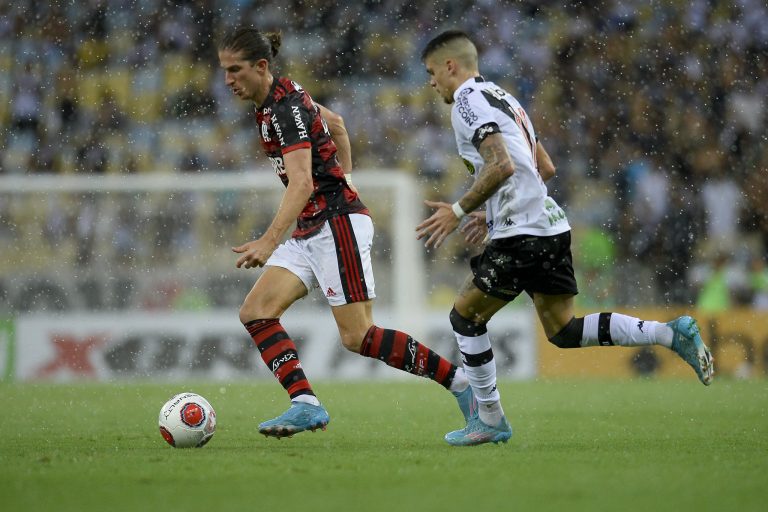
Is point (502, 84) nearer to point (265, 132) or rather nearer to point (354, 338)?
point (265, 132)

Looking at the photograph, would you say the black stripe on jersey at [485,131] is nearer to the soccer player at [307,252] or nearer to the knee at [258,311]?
the soccer player at [307,252]

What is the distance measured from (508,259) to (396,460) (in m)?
1.23

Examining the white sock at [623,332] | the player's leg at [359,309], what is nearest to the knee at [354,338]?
the player's leg at [359,309]

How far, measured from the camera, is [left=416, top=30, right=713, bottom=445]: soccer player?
19.9 ft

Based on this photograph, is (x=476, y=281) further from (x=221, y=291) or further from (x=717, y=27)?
(x=717, y=27)

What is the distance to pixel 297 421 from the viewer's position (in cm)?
621

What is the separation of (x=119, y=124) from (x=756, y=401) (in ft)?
35.1

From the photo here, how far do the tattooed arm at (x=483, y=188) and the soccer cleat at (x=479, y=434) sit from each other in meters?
1.19

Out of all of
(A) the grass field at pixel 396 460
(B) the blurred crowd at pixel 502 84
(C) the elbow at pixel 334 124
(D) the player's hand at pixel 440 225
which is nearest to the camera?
(A) the grass field at pixel 396 460

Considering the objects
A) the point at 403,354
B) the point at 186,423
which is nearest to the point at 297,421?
the point at 186,423

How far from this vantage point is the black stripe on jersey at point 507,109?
6039 millimetres

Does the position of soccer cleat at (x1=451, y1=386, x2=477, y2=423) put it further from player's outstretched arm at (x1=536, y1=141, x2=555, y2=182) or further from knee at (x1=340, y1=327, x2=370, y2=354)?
player's outstretched arm at (x1=536, y1=141, x2=555, y2=182)

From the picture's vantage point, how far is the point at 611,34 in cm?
1769

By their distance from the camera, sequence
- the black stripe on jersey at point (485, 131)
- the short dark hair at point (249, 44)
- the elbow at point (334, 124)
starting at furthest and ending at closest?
1. the elbow at point (334, 124)
2. the short dark hair at point (249, 44)
3. the black stripe on jersey at point (485, 131)
